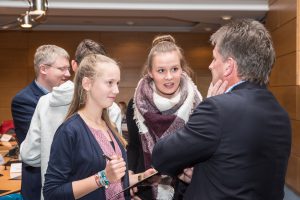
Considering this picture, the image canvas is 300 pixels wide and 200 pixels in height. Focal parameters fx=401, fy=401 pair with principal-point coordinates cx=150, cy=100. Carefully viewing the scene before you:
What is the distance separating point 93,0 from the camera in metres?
6.14

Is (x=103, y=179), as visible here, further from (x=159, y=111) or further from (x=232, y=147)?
(x=159, y=111)

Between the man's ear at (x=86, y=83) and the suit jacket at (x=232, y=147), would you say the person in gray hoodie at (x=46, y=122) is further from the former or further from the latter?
the suit jacket at (x=232, y=147)

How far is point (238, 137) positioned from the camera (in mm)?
1205

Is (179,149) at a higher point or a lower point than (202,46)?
lower

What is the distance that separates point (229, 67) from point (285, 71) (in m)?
4.49

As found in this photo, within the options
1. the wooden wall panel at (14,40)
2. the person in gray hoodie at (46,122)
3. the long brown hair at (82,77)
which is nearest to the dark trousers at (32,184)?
the person in gray hoodie at (46,122)

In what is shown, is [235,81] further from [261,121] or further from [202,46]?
[202,46]

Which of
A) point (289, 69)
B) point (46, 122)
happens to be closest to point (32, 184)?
point (46, 122)

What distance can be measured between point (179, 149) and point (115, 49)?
24.6ft

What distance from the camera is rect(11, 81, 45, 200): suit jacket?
223cm

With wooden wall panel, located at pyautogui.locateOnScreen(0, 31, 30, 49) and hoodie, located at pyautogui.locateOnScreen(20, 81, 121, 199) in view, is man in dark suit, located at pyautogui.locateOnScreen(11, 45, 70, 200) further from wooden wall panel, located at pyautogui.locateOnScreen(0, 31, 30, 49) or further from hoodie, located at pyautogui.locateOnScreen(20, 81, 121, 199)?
wooden wall panel, located at pyautogui.locateOnScreen(0, 31, 30, 49)

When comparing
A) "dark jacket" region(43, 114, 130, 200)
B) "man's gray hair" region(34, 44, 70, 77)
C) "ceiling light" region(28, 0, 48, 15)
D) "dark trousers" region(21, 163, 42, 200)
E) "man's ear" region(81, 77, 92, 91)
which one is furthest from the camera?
"ceiling light" region(28, 0, 48, 15)

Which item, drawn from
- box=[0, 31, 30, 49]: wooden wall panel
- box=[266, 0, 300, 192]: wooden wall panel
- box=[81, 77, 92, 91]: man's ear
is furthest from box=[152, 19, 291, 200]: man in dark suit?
box=[0, 31, 30, 49]: wooden wall panel

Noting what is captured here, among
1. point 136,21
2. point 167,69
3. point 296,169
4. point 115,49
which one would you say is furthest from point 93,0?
point 167,69
